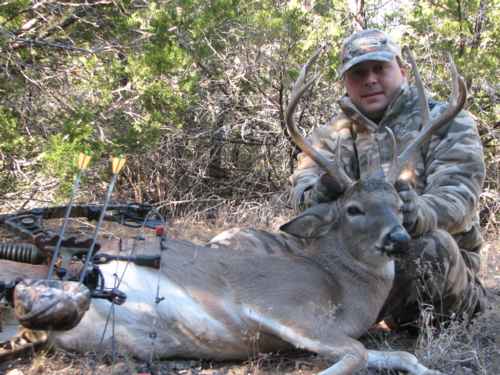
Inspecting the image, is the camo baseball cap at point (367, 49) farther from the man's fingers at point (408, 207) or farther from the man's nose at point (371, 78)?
the man's fingers at point (408, 207)

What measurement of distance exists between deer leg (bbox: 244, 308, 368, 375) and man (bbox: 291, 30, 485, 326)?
0.77 meters

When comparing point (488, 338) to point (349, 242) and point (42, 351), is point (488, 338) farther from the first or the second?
point (42, 351)

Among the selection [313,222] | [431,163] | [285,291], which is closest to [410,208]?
[313,222]

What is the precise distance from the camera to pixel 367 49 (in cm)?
507

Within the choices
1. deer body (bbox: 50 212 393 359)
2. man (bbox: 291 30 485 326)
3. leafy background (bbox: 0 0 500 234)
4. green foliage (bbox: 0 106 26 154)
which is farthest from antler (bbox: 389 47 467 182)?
green foliage (bbox: 0 106 26 154)

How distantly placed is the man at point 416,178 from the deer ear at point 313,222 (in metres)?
0.14

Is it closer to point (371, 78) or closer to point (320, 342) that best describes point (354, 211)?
point (320, 342)

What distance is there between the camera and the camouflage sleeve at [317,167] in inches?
181

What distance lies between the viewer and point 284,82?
8.13 metres

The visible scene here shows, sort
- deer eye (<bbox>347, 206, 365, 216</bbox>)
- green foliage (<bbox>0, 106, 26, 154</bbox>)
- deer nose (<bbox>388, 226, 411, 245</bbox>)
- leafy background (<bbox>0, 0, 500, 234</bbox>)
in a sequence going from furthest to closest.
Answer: leafy background (<bbox>0, 0, 500, 234</bbox>) < green foliage (<bbox>0, 106, 26, 154</bbox>) < deer eye (<bbox>347, 206, 365, 216</bbox>) < deer nose (<bbox>388, 226, 411, 245</bbox>)

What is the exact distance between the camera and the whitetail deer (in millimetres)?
3607

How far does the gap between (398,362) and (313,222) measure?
113cm

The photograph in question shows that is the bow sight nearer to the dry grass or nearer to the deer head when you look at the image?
the dry grass

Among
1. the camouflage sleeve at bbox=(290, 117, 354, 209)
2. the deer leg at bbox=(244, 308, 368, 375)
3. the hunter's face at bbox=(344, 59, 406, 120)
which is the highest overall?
the hunter's face at bbox=(344, 59, 406, 120)
